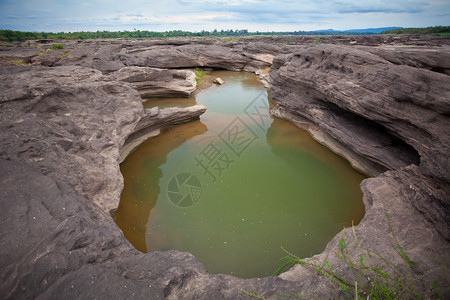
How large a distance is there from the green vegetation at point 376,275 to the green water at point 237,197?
3.39 ft

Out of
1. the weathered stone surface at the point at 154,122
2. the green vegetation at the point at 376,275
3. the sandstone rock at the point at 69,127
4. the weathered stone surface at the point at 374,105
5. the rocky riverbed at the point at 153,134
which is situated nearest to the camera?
the rocky riverbed at the point at 153,134

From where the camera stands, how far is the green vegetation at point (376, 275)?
2311mm

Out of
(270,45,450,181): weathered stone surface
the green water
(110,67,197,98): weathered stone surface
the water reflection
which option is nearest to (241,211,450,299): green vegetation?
the green water

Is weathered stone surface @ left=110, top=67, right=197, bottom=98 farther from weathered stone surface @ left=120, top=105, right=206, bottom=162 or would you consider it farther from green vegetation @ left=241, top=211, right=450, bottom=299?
green vegetation @ left=241, top=211, right=450, bottom=299

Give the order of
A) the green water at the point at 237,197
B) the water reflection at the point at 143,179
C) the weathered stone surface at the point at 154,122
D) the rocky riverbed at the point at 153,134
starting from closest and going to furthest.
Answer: the rocky riverbed at the point at 153,134 → the green water at the point at 237,197 → the water reflection at the point at 143,179 → the weathered stone surface at the point at 154,122

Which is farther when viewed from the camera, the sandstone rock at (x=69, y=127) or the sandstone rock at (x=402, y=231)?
the sandstone rock at (x=69, y=127)

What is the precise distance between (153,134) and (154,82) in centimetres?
485

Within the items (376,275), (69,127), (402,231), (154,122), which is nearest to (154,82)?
(154,122)

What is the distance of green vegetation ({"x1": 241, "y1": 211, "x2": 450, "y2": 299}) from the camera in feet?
7.58

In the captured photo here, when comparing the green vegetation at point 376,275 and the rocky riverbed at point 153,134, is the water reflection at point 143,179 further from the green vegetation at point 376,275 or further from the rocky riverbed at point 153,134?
the green vegetation at point 376,275

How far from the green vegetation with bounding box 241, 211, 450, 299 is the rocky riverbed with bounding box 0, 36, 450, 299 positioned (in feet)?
0.09

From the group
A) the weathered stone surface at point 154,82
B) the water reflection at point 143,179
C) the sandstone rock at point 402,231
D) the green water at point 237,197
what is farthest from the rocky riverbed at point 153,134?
the weathered stone surface at point 154,82

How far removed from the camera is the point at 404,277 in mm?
2549

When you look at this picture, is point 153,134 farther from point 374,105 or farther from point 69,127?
point 374,105
